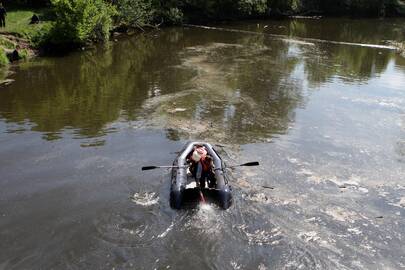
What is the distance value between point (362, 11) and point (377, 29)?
10.7 m

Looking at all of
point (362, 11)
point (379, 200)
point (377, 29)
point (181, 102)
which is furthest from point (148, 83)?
point (362, 11)

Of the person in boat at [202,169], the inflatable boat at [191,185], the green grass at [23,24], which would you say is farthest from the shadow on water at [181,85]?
the person in boat at [202,169]

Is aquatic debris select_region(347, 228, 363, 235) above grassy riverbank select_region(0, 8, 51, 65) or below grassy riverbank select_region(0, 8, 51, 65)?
below

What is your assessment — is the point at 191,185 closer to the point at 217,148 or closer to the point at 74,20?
the point at 217,148

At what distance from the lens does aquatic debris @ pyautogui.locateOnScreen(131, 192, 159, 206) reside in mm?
11484

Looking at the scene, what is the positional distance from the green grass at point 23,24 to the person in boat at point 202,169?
19172 millimetres

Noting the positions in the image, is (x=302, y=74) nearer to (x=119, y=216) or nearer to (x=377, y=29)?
(x=119, y=216)

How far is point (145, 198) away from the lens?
38.5 ft

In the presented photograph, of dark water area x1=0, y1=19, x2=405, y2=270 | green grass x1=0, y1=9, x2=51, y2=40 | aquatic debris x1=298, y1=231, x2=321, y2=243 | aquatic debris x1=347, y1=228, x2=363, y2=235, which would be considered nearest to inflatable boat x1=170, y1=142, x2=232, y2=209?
dark water area x1=0, y1=19, x2=405, y2=270

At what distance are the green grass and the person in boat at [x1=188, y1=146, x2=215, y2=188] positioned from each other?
19.2 meters

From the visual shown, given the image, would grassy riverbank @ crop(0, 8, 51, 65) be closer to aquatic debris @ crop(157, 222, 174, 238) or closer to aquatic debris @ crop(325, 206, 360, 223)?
aquatic debris @ crop(157, 222, 174, 238)

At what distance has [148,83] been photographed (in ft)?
75.2

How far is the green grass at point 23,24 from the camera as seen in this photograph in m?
27.1

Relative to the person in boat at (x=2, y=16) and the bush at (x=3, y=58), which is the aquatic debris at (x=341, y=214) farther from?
the person in boat at (x=2, y=16)
